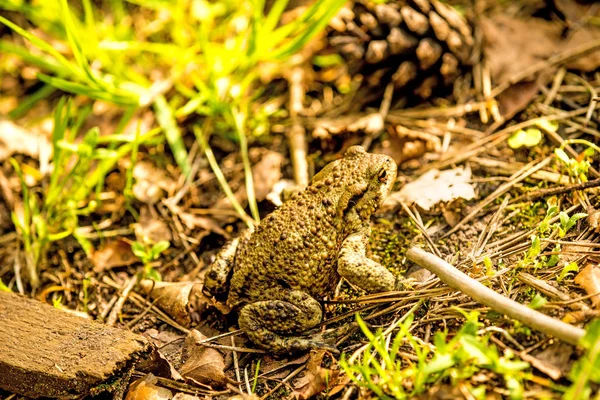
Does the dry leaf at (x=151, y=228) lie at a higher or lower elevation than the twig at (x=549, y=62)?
lower

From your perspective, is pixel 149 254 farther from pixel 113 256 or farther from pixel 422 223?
pixel 422 223

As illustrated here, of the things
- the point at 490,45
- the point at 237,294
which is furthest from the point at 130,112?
the point at 490,45

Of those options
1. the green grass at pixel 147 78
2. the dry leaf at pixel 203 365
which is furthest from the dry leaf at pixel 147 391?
the green grass at pixel 147 78

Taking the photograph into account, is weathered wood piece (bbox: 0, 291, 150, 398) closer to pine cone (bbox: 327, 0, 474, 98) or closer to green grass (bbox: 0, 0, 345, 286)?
green grass (bbox: 0, 0, 345, 286)

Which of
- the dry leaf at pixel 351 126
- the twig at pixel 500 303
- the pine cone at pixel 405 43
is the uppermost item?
the pine cone at pixel 405 43

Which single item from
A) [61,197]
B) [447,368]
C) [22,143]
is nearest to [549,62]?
[447,368]

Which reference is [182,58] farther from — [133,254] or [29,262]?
[29,262]

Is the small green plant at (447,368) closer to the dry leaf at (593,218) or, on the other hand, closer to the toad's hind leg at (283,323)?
the toad's hind leg at (283,323)
